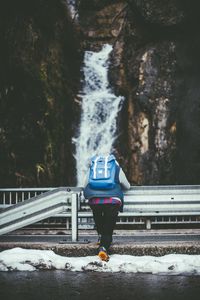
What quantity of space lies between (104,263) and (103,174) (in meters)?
1.34

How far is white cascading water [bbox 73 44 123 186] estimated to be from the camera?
1961cm

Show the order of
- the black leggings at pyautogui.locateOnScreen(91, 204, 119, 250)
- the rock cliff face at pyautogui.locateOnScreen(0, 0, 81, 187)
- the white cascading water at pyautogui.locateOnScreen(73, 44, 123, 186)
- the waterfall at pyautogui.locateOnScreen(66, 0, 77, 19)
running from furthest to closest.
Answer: the waterfall at pyautogui.locateOnScreen(66, 0, 77, 19)
the white cascading water at pyautogui.locateOnScreen(73, 44, 123, 186)
the rock cliff face at pyautogui.locateOnScreen(0, 0, 81, 187)
the black leggings at pyautogui.locateOnScreen(91, 204, 119, 250)

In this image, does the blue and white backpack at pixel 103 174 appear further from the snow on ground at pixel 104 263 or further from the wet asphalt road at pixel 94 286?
the wet asphalt road at pixel 94 286

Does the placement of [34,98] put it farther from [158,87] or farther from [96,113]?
[158,87]

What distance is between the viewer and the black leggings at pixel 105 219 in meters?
7.00

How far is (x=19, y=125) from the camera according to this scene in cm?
1608

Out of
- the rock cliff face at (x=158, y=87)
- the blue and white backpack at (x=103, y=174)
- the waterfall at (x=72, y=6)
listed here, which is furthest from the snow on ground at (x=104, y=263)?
the waterfall at (x=72, y=6)

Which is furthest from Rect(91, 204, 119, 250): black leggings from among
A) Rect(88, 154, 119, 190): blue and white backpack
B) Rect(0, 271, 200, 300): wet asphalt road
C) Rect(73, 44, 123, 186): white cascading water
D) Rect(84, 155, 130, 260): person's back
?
Rect(73, 44, 123, 186): white cascading water

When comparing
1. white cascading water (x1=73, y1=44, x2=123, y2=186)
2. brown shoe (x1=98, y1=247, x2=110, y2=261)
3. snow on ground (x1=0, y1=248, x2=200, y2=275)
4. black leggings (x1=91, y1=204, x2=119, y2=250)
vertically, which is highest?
white cascading water (x1=73, y1=44, x2=123, y2=186)

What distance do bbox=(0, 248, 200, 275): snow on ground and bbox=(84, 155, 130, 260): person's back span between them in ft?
1.06

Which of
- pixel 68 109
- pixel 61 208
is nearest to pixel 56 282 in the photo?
pixel 61 208

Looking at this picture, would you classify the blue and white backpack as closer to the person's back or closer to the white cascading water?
the person's back

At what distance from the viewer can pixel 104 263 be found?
262 inches

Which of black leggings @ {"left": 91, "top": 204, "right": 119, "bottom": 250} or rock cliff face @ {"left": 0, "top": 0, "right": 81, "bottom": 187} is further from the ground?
rock cliff face @ {"left": 0, "top": 0, "right": 81, "bottom": 187}
